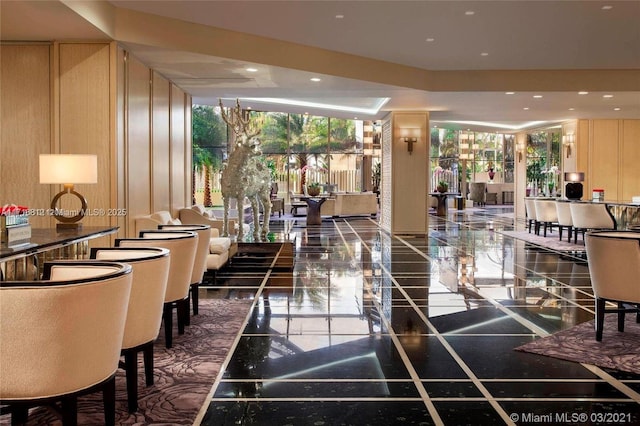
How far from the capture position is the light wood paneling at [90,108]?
656 cm

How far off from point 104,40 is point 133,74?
71cm

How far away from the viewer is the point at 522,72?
10281 millimetres

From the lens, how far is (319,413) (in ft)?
10.6

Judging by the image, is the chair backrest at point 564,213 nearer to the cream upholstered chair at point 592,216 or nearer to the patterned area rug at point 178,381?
the cream upholstered chair at point 592,216

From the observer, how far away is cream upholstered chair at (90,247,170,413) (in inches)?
132

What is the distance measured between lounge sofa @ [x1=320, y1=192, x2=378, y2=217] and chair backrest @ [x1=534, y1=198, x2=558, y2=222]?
7.26 metres

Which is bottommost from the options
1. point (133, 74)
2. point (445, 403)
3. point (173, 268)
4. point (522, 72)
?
point (445, 403)

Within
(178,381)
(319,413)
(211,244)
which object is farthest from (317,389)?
(211,244)

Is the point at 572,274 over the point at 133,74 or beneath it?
beneath

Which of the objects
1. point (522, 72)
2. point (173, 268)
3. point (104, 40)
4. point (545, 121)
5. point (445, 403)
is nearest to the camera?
point (445, 403)

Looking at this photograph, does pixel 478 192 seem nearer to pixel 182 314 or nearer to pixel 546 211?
pixel 546 211

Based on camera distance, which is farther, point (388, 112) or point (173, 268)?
point (388, 112)

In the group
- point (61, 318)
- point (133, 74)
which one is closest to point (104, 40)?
point (133, 74)

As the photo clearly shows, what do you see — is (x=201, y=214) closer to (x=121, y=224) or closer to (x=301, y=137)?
(x=121, y=224)
